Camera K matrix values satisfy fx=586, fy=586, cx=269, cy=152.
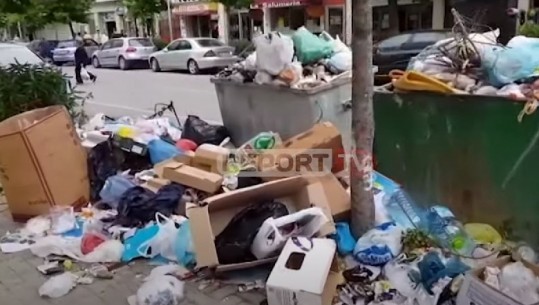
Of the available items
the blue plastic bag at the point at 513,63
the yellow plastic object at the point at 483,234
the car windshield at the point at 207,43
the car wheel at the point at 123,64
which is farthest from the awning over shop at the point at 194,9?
the yellow plastic object at the point at 483,234

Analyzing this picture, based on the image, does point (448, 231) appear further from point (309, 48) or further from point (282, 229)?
point (309, 48)

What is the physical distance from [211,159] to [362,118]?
172 cm

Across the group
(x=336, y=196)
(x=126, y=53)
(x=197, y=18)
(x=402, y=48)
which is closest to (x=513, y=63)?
(x=336, y=196)

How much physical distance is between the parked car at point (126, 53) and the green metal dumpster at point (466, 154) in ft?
69.3

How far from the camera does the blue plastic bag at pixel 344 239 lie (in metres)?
3.89

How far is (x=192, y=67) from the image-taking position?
20.2 meters

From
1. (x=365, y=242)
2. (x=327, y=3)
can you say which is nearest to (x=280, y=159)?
(x=365, y=242)

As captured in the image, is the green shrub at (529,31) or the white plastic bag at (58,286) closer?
the white plastic bag at (58,286)

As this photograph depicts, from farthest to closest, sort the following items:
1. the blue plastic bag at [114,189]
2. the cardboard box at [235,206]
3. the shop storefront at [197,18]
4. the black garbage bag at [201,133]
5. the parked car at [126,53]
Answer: the shop storefront at [197,18] < the parked car at [126,53] < the black garbage bag at [201,133] < the blue plastic bag at [114,189] < the cardboard box at [235,206]

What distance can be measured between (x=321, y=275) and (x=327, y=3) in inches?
936

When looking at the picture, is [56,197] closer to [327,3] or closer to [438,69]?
[438,69]

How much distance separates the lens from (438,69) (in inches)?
170

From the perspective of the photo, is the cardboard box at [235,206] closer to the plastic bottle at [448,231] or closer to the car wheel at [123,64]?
the plastic bottle at [448,231]

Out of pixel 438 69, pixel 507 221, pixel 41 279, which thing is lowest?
pixel 41 279
